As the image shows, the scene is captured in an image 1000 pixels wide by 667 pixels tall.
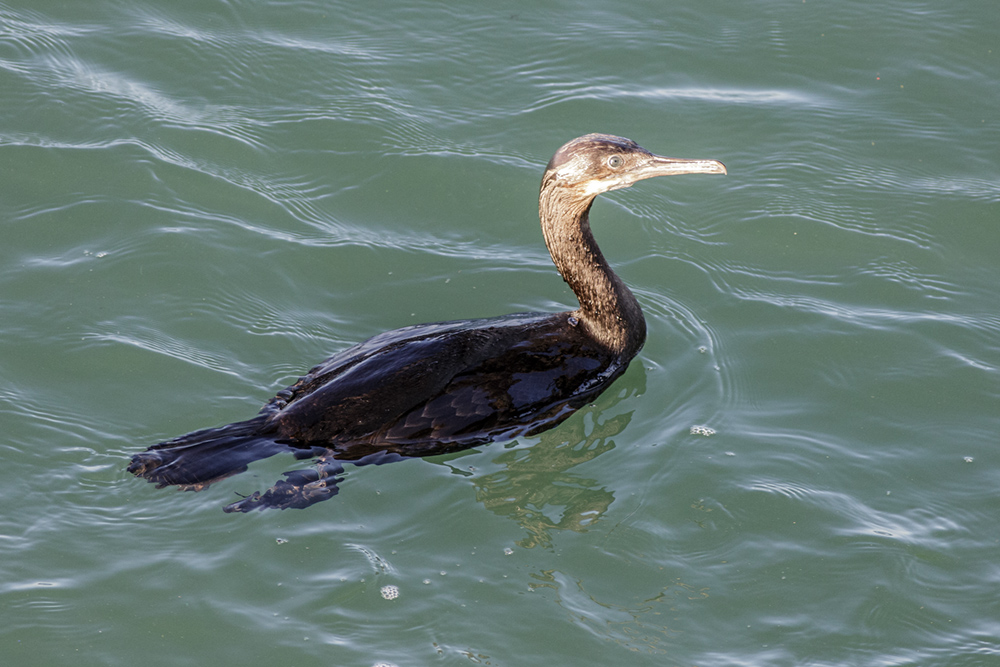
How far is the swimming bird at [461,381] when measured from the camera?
522cm

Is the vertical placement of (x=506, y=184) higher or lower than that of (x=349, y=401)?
higher

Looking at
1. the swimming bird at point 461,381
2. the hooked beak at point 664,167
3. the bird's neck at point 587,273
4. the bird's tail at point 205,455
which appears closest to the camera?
the bird's tail at point 205,455

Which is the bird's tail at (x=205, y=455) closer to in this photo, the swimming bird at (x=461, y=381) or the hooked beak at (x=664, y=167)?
the swimming bird at (x=461, y=381)

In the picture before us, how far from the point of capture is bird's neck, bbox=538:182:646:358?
603 centimetres

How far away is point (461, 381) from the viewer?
217 inches

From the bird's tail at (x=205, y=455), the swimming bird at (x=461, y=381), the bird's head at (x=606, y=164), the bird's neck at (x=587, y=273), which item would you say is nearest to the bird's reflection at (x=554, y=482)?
the swimming bird at (x=461, y=381)

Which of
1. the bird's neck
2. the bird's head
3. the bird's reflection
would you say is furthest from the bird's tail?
the bird's head

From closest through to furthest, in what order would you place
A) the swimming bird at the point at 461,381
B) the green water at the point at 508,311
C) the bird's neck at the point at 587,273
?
the green water at the point at 508,311 → the swimming bird at the point at 461,381 → the bird's neck at the point at 587,273

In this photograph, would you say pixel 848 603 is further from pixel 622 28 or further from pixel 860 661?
pixel 622 28

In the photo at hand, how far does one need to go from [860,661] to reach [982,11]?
642 cm

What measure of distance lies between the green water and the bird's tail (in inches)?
3.8

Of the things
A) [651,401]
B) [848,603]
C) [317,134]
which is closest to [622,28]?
[317,134]

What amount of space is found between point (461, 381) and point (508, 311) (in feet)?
3.85

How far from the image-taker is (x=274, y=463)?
5.28 m
